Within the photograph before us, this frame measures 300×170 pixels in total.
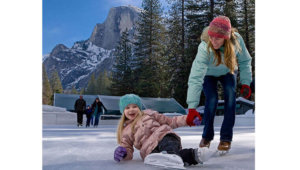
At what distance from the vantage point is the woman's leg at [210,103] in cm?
190

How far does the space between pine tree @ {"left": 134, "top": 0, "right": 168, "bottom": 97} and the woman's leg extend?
0.58 metres

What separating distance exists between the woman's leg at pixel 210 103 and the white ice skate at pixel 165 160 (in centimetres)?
53

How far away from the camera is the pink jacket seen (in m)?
1.69

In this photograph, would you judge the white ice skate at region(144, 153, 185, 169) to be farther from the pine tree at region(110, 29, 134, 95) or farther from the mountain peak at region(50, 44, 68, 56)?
the mountain peak at region(50, 44, 68, 56)

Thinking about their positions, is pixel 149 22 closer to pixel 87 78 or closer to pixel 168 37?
pixel 168 37

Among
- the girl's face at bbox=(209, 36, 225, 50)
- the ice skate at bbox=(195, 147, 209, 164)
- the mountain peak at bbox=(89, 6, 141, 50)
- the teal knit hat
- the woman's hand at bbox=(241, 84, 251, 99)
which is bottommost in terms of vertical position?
the ice skate at bbox=(195, 147, 209, 164)

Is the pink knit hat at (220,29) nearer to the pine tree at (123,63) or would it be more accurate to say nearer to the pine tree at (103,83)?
the pine tree at (123,63)

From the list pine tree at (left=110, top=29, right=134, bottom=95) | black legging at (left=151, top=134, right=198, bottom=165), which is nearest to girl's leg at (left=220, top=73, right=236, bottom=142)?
black legging at (left=151, top=134, right=198, bottom=165)

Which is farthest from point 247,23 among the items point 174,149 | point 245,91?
point 174,149

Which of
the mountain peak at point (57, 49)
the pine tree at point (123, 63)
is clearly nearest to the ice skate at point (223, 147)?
the pine tree at point (123, 63)

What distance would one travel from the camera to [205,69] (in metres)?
1.87

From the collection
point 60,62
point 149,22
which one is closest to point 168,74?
point 149,22

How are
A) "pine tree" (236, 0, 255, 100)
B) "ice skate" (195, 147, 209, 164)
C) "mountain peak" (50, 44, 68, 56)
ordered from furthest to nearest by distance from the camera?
"mountain peak" (50, 44, 68, 56) < "pine tree" (236, 0, 255, 100) < "ice skate" (195, 147, 209, 164)
